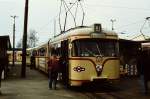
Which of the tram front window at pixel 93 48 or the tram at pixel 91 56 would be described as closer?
the tram at pixel 91 56

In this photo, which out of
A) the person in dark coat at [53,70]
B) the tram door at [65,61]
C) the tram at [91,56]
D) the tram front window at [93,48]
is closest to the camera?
the tram at [91,56]

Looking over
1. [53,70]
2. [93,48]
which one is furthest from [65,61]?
[93,48]

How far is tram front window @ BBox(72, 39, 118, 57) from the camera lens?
22188 millimetres

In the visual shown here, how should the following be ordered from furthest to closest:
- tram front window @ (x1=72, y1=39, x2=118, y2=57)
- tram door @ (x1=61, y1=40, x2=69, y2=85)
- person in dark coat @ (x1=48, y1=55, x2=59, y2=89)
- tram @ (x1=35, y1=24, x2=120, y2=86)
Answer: person in dark coat @ (x1=48, y1=55, x2=59, y2=89) < tram door @ (x1=61, y1=40, x2=69, y2=85) < tram front window @ (x1=72, y1=39, x2=118, y2=57) < tram @ (x1=35, y1=24, x2=120, y2=86)

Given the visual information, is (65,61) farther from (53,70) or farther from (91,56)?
(91,56)

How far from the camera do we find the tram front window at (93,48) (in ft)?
72.8

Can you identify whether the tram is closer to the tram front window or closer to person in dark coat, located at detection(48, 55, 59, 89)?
the tram front window

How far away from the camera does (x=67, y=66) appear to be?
23.2 meters

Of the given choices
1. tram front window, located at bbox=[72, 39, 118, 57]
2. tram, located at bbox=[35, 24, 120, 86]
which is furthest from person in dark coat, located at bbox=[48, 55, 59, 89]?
tram front window, located at bbox=[72, 39, 118, 57]

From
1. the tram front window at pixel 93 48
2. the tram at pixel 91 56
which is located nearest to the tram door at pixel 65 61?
the tram at pixel 91 56

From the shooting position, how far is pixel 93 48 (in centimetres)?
2231

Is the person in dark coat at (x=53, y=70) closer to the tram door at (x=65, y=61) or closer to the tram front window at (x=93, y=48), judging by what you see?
the tram door at (x=65, y=61)

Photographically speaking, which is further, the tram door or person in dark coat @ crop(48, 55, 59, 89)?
person in dark coat @ crop(48, 55, 59, 89)

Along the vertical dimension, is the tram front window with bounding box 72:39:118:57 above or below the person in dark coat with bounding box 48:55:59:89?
above
